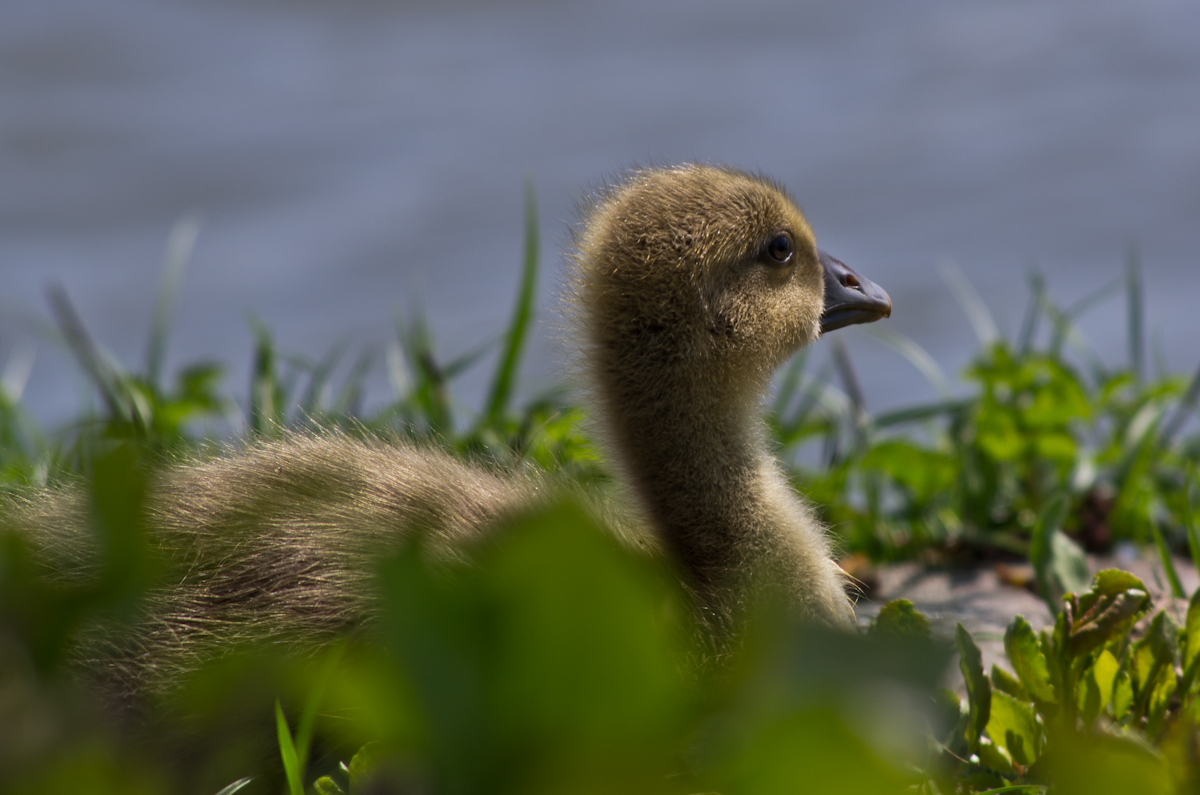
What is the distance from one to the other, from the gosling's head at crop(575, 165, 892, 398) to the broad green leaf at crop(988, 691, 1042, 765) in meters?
0.86

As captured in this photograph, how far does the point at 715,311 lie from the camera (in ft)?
7.80

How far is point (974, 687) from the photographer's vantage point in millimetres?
1713

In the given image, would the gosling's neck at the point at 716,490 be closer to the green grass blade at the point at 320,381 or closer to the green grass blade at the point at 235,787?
the green grass blade at the point at 235,787

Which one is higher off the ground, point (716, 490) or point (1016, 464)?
point (716, 490)

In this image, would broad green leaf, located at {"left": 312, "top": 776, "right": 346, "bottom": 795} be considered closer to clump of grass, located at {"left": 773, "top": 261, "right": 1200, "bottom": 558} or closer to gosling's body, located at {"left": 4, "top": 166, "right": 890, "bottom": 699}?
gosling's body, located at {"left": 4, "top": 166, "right": 890, "bottom": 699}

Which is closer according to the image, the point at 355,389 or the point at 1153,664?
the point at 1153,664

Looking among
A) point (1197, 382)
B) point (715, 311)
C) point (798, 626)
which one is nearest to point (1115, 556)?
point (1197, 382)

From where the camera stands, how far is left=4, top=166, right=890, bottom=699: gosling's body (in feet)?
5.60

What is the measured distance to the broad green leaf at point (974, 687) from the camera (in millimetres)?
1708

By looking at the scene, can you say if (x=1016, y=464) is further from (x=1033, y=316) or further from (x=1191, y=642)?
(x=1191, y=642)

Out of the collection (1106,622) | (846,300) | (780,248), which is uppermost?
(780,248)

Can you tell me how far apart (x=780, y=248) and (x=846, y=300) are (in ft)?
1.03

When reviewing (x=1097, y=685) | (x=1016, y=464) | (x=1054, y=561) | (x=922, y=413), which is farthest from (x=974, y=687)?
(x=922, y=413)

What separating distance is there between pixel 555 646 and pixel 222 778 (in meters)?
1.17
